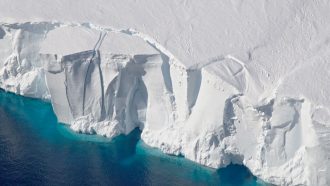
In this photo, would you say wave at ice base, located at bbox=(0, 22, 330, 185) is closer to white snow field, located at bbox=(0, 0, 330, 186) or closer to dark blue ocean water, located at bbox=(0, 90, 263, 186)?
white snow field, located at bbox=(0, 0, 330, 186)

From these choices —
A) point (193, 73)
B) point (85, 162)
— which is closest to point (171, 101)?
point (193, 73)

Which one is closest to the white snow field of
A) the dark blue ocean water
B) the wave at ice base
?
the wave at ice base

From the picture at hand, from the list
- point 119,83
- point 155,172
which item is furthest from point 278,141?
point 119,83

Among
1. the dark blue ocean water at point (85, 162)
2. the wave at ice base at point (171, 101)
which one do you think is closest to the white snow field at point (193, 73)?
the wave at ice base at point (171, 101)

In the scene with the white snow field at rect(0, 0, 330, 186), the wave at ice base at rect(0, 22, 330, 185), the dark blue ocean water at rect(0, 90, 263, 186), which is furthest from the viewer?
the dark blue ocean water at rect(0, 90, 263, 186)

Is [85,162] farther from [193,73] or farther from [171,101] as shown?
[193,73]

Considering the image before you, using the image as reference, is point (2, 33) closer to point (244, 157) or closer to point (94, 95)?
point (94, 95)
